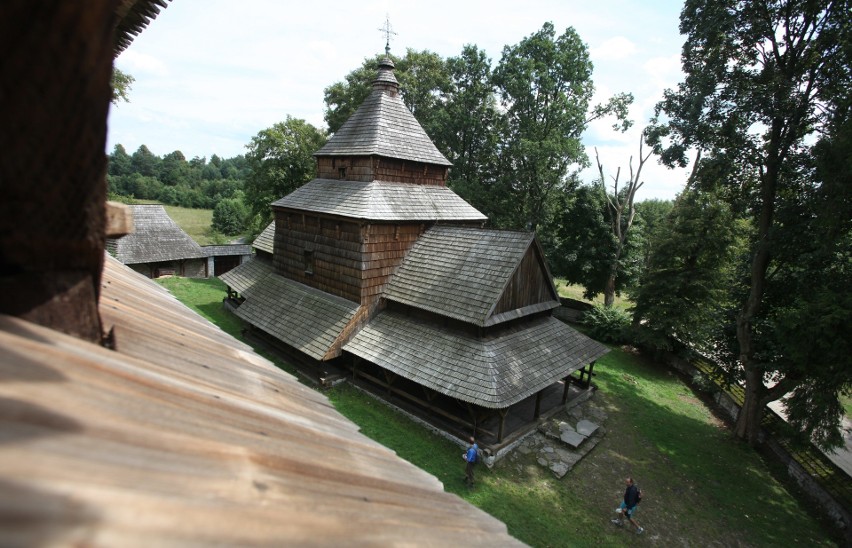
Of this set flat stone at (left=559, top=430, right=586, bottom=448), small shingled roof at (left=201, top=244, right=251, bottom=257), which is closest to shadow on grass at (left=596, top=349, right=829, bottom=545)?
flat stone at (left=559, top=430, right=586, bottom=448)

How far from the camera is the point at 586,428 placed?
12688mm

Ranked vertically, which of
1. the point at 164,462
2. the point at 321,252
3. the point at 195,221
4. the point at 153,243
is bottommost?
the point at 195,221

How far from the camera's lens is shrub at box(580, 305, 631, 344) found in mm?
22203

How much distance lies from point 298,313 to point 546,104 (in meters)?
19.5

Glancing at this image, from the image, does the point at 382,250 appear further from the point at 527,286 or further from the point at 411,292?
the point at 527,286

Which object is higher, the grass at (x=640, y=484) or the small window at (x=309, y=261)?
the small window at (x=309, y=261)

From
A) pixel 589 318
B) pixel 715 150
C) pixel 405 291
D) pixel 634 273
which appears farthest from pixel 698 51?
pixel 634 273

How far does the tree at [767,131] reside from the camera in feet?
35.4

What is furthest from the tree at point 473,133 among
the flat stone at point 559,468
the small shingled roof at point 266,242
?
the flat stone at point 559,468

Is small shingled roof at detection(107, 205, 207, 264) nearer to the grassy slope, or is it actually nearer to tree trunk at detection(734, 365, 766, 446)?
the grassy slope

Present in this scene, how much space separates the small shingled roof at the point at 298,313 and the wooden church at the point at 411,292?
5cm

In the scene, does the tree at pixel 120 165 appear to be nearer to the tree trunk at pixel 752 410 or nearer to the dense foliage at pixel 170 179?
the dense foliage at pixel 170 179

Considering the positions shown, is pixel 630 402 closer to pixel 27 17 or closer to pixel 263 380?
pixel 263 380

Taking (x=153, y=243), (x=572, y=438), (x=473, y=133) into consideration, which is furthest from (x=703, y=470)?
(x=153, y=243)
